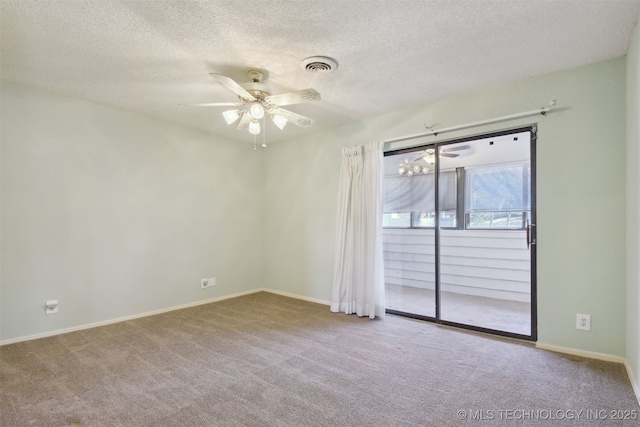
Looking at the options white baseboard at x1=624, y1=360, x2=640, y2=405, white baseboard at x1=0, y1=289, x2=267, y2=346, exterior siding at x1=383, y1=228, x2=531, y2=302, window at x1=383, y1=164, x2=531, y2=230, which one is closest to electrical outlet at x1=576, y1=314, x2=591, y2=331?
white baseboard at x1=624, y1=360, x2=640, y2=405

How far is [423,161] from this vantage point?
4.07 m

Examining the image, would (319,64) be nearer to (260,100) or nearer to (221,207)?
(260,100)

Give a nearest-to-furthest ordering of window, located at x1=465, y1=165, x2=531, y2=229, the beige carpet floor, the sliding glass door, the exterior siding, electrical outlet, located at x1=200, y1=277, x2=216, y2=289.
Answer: the beige carpet floor < window, located at x1=465, y1=165, x2=531, y2=229 < the sliding glass door < the exterior siding < electrical outlet, located at x1=200, y1=277, x2=216, y2=289

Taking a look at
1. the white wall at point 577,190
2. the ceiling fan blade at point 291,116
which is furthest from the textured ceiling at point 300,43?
the ceiling fan blade at point 291,116

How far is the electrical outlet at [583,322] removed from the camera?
265cm

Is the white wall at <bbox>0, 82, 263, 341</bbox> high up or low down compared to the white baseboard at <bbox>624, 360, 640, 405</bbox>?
up

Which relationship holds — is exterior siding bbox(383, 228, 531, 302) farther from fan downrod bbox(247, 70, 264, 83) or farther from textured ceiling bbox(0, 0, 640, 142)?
fan downrod bbox(247, 70, 264, 83)

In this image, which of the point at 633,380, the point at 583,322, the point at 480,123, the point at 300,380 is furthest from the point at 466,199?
the point at 300,380

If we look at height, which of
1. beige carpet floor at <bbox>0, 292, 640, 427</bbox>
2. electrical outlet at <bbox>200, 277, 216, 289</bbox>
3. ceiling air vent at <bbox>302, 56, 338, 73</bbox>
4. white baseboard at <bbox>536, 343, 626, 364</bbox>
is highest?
ceiling air vent at <bbox>302, 56, 338, 73</bbox>

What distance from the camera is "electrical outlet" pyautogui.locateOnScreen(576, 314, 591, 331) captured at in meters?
2.65

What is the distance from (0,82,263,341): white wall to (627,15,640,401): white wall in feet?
14.7

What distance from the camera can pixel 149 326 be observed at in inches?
138

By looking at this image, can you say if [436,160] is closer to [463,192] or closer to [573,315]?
[463,192]

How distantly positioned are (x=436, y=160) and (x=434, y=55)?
1375 mm
